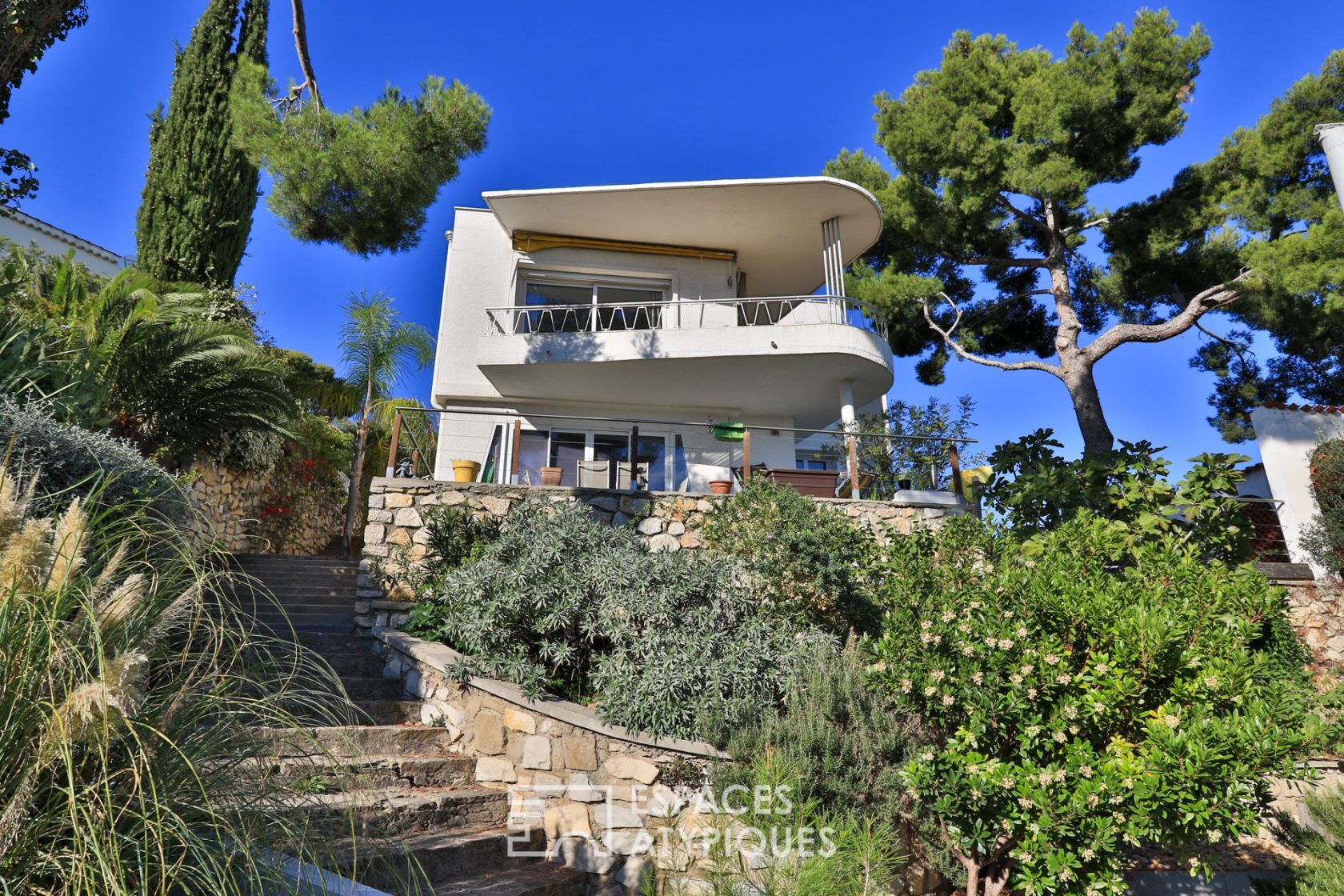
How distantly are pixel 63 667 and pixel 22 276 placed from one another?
25.9 feet

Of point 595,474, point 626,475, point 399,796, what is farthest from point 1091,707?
point 626,475

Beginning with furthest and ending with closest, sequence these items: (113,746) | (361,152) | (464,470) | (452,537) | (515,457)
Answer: (515,457), (464,470), (452,537), (361,152), (113,746)

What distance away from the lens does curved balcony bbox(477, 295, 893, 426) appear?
1208cm

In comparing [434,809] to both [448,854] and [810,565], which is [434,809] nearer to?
[448,854]

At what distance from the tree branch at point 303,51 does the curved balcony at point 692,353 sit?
472 centimetres

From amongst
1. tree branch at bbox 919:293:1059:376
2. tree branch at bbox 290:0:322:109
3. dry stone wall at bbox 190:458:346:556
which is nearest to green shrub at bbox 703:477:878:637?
tree branch at bbox 290:0:322:109

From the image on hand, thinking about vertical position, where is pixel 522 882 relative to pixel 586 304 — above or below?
below

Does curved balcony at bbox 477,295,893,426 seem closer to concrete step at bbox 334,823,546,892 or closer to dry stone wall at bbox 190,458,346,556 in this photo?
dry stone wall at bbox 190,458,346,556

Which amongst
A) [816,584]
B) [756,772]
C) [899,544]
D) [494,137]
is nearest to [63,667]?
[756,772]

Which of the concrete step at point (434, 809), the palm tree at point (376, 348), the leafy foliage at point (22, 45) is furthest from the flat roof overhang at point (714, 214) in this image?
the concrete step at point (434, 809)

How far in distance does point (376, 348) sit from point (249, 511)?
346 cm

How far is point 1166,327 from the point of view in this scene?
1203 centimetres

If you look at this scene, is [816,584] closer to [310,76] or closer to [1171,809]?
[1171,809]

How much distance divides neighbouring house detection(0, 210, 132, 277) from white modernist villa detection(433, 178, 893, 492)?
396 inches
